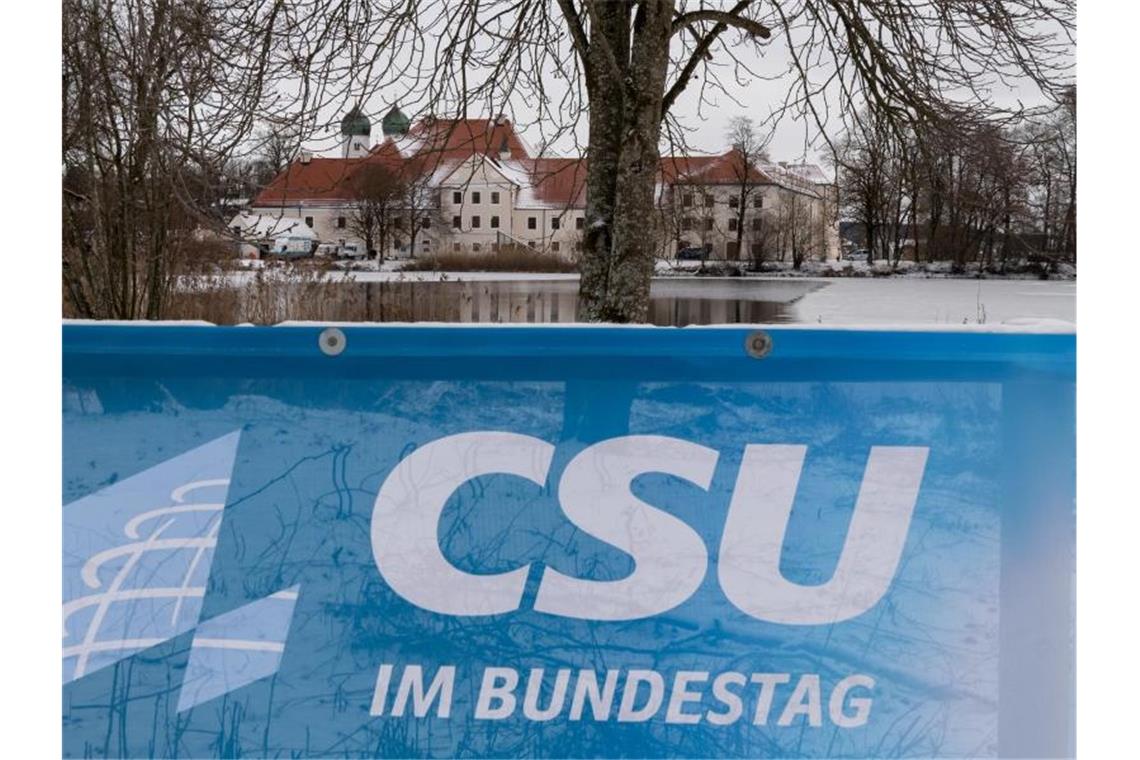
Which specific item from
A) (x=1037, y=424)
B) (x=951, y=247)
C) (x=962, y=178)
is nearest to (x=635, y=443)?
(x=1037, y=424)

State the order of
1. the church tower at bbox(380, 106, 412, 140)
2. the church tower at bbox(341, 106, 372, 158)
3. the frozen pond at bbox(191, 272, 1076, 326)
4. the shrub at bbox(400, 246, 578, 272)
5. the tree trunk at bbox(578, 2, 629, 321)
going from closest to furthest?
the tree trunk at bbox(578, 2, 629, 321), the church tower at bbox(341, 106, 372, 158), the church tower at bbox(380, 106, 412, 140), the frozen pond at bbox(191, 272, 1076, 326), the shrub at bbox(400, 246, 578, 272)

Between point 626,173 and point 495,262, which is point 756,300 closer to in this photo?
point 495,262

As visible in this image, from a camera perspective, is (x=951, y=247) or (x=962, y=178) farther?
(x=951, y=247)

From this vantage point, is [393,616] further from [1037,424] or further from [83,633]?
[1037,424]

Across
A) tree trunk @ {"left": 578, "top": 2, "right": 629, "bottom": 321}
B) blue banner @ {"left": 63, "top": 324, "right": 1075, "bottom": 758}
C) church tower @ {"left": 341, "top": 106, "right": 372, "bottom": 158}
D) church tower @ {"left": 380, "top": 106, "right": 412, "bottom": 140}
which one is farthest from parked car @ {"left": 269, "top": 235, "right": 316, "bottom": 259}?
blue banner @ {"left": 63, "top": 324, "right": 1075, "bottom": 758}

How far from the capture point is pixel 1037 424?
1.83 metres

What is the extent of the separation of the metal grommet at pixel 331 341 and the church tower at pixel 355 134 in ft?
22.9

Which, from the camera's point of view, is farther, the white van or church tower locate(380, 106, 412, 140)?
the white van

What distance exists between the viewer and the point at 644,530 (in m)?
1.82

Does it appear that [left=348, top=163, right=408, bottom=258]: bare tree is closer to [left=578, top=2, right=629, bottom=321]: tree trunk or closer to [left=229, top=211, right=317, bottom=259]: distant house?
[left=229, top=211, right=317, bottom=259]: distant house

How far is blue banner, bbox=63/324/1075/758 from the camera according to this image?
1809mm

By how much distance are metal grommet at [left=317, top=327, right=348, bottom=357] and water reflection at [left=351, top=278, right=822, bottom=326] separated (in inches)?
117

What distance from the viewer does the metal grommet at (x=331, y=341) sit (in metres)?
1.82

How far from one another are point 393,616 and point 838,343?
0.86m
